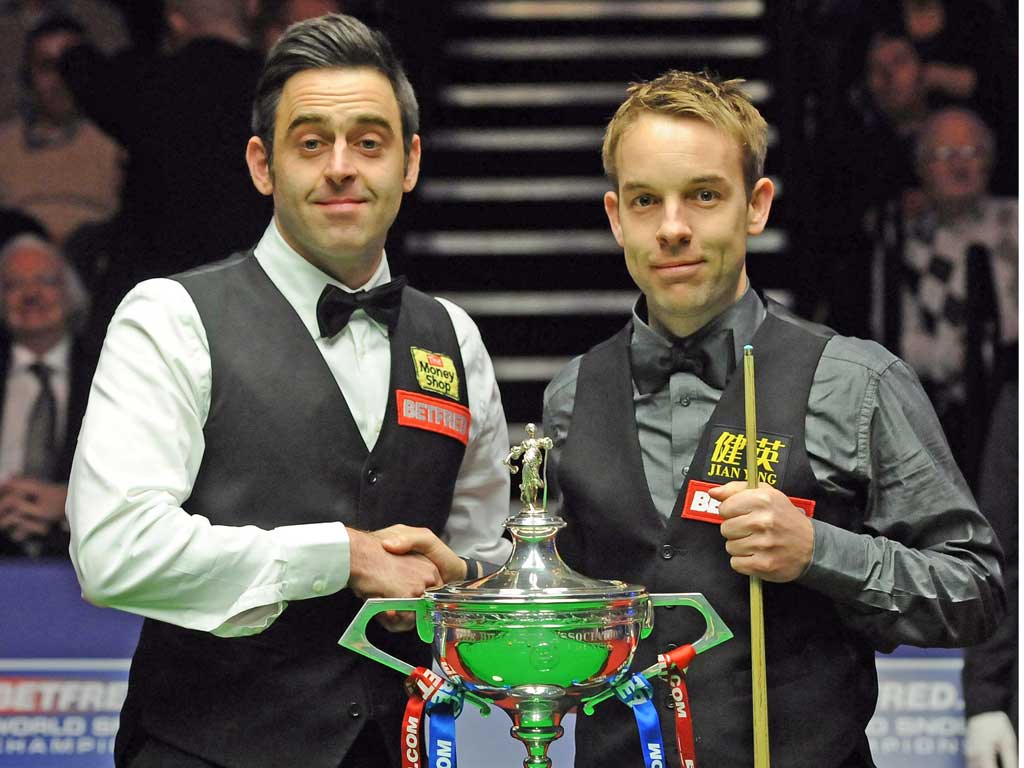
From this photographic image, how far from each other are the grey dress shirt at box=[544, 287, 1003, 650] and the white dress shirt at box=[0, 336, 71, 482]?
8.26 ft

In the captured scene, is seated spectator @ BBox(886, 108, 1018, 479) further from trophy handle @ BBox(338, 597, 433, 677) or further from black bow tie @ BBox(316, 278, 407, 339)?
trophy handle @ BBox(338, 597, 433, 677)

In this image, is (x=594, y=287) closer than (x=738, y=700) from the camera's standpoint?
No

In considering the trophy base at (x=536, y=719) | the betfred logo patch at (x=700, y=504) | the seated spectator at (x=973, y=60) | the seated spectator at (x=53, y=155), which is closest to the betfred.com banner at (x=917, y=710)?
the seated spectator at (x=973, y=60)

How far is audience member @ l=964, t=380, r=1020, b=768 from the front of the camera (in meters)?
3.87

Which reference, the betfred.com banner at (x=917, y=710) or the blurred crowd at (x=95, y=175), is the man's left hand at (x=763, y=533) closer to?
the betfred.com banner at (x=917, y=710)

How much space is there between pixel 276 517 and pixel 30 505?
2.23 meters

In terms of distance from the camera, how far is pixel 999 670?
12.8ft

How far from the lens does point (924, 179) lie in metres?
4.54

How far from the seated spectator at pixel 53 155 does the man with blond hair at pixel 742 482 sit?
254cm

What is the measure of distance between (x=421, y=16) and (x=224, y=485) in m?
3.49

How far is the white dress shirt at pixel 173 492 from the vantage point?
2084 millimetres

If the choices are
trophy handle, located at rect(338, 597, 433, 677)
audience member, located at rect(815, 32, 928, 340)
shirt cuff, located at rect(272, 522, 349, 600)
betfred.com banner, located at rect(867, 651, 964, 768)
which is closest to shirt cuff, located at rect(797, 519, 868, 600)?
trophy handle, located at rect(338, 597, 433, 677)

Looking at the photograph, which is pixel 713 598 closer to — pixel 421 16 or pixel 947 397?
pixel 947 397

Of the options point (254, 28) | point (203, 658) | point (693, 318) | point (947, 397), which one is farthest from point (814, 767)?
point (254, 28)
